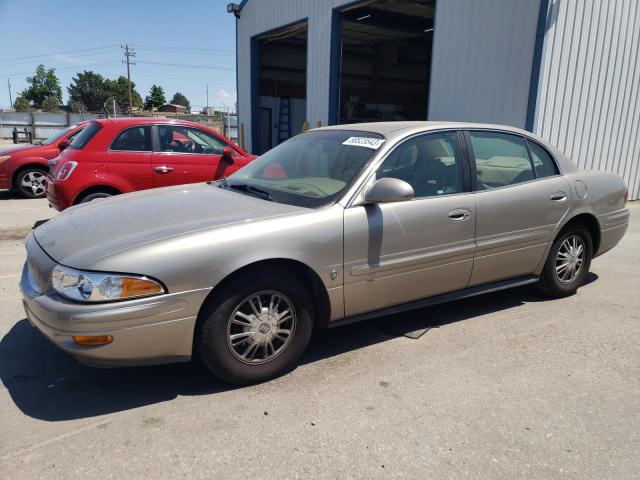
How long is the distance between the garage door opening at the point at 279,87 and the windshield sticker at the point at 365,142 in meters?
13.1

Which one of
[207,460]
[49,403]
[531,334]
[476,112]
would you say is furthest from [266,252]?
[476,112]

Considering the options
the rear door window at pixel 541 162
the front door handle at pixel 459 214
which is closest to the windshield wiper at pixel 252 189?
the front door handle at pixel 459 214

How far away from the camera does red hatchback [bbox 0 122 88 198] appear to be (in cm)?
1002

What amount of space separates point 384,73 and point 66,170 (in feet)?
57.0

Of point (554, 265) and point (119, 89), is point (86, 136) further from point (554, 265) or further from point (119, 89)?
point (119, 89)

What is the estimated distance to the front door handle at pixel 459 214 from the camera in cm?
365

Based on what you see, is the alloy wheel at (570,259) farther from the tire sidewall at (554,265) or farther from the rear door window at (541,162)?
the rear door window at (541,162)

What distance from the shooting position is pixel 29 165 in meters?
10.1

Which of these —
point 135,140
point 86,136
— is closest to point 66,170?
point 86,136

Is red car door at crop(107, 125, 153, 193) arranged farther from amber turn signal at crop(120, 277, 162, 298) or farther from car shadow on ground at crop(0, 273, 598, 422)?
amber turn signal at crop(120, 277, 162, 298)

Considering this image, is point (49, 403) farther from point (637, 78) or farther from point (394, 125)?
point (637, 78)

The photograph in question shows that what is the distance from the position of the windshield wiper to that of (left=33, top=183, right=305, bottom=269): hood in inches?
2.9

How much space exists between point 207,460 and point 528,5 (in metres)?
8.59

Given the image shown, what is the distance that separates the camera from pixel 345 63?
20656 millimetres
